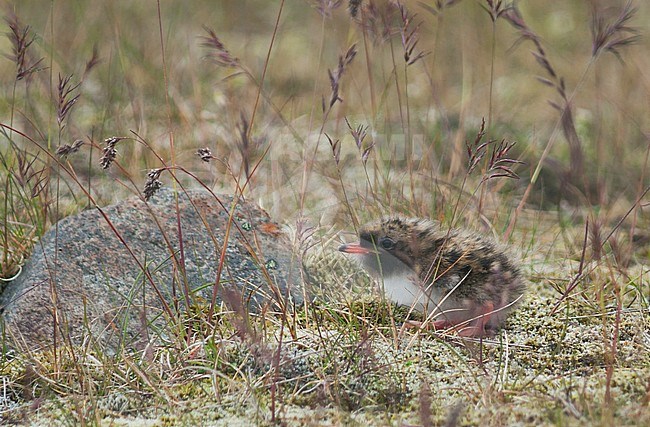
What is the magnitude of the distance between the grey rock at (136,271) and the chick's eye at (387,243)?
43 centimetres

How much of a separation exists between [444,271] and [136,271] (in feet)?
4.60

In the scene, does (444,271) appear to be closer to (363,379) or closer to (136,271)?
(363,379)

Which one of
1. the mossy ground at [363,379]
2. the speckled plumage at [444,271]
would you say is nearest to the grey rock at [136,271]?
the mossy ground at [363,379]

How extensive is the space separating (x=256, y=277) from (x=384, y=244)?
0.61m

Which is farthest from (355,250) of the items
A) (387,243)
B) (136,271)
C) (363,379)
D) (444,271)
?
(136,271)

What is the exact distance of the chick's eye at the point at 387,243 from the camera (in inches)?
152

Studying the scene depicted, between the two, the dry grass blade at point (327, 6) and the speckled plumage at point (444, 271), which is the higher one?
the dry grass blade at point (327, 6)

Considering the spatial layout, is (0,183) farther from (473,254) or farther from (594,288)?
(594,288)

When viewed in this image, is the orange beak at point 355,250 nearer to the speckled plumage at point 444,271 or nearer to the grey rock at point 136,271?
the speckled plumage at point 444,271

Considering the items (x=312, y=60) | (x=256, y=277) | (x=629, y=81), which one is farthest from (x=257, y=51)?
(x=256, y=277)

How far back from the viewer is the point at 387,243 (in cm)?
388

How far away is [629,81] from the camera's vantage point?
311 inches

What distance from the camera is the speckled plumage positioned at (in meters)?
3.63

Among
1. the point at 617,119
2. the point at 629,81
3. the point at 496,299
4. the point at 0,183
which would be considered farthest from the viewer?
the point at 629,81
